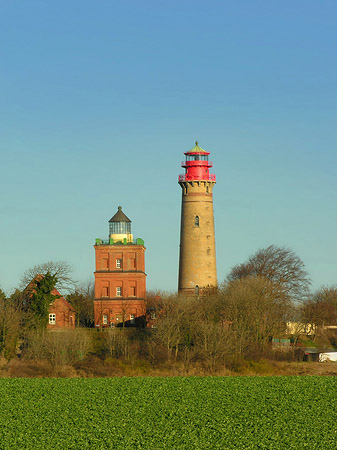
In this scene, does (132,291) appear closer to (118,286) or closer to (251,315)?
(118,286)

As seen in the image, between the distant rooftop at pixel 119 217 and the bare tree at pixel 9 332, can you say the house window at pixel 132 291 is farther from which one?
the bare tree at pixel 9 332

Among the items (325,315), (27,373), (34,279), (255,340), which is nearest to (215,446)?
(27,373)

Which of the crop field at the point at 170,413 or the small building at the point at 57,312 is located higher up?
the small building at the point at 57,312

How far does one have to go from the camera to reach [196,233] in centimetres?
9838

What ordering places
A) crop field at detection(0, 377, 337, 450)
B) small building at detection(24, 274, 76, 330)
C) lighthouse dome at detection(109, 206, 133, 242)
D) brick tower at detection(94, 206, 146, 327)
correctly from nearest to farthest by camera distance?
1. crop field at detection(0, 377, 337, 450)
2. small building at detection(24, 274, 76, 330)
3. brick tower at detection(94, 206, 146, 327)
4. lighthouse dome at detection(109, 206, 133, 242)

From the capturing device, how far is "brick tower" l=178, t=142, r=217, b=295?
3861 inches

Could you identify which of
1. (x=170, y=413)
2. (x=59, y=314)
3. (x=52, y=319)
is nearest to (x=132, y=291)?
(x=59, y=314)

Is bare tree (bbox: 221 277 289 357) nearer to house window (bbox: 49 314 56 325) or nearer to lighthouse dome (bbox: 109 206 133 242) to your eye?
lighthouse dome (bbox: 109 206 133 242)

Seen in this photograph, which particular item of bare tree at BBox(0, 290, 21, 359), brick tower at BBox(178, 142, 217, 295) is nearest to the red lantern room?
brick tower at BBox(178, 142, 217, 295)

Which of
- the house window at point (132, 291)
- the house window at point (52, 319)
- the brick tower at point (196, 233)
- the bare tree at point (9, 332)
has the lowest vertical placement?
the bare tree at point (9, 332)

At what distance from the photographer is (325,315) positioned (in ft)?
362

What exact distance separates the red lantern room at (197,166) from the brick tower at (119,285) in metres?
9.96

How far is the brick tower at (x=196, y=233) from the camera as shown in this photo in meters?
98.1

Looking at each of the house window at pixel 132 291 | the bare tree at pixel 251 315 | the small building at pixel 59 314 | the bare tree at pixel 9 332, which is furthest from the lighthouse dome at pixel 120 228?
the bare tree at pixel 9 332
